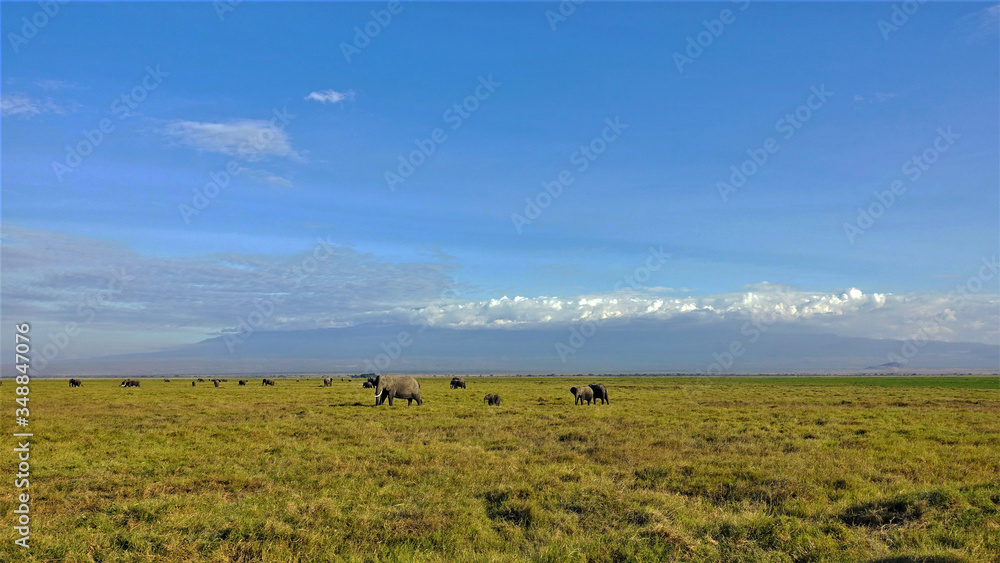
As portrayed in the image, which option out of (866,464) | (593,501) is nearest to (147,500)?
(593,501)

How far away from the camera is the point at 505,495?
416 inches

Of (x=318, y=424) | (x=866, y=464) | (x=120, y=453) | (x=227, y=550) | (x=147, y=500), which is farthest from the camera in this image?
(x=318, y=424)

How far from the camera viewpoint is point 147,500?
33.3 ft

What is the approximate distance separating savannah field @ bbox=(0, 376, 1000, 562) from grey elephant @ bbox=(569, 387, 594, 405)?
17244 millimetres

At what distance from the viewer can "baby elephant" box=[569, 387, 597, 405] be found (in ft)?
124

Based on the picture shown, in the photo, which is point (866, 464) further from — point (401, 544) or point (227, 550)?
point (227, 550)

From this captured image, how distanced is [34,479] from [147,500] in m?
4.31

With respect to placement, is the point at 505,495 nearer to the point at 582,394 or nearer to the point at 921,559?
the point at 921,559

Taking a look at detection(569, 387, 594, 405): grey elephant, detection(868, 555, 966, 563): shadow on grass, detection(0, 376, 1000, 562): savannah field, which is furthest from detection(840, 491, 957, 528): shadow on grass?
detection(569, 387, 594, 405): grey elephant

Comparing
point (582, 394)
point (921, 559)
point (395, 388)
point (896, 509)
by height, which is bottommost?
point (582, 394)

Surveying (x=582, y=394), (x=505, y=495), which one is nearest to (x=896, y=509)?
(x=505, y=495)

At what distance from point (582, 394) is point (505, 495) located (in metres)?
28.5

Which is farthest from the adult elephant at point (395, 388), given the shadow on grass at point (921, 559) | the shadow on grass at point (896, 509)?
the shadow on grass at point (921, 559)

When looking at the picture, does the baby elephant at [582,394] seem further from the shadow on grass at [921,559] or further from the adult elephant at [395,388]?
the shadow on grass at [921,559]
